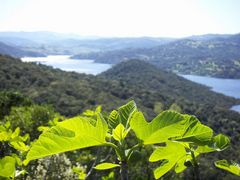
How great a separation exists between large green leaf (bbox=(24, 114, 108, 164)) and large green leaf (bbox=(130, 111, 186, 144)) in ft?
0.25

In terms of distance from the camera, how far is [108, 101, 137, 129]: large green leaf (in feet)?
2.81

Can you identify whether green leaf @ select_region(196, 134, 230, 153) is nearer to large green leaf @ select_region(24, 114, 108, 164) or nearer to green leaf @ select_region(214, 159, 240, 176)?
green leaf @ select_region(214, 159, 240, 176)

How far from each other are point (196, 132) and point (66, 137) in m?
0.28

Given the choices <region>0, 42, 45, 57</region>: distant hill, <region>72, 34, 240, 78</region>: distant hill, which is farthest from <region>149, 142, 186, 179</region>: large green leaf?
<region>0, 42, 45, 57</region>: distant hill

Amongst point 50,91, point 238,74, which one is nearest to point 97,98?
point 50,91

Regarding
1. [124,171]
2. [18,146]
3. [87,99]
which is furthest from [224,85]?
[124,171]

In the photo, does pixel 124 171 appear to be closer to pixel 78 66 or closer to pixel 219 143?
pixel 219 143

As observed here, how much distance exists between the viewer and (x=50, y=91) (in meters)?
48.9

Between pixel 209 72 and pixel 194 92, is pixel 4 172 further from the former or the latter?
pixel 209 72

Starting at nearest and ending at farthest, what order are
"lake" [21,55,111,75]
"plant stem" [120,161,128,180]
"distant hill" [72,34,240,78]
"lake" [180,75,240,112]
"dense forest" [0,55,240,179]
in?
1. "plant stem" [120,161,128,180]
2. "dense forest" [0,55,240,179]
3. "lake" [180,75,240,112]
4. "lake" [21,55,111,75]
5. "distant hill" [72,34,240,78]

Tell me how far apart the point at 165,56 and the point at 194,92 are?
91.8m

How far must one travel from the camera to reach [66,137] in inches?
27.7

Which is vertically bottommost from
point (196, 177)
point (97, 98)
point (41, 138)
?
point (97, 98)

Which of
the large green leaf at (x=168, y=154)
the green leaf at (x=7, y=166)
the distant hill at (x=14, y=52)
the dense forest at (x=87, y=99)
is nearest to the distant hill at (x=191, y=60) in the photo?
the distant hill at (x=14, y=52)
